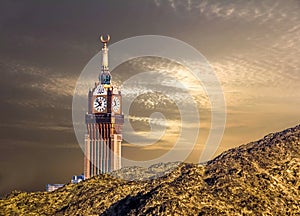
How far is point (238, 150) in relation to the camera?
111 feet

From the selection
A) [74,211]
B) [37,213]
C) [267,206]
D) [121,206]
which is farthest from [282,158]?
[37,213]

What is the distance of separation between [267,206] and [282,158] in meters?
4.94

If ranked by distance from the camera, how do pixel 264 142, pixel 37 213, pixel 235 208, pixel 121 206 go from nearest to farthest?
pixel 235 208
pixel 121 206
pixel 37 213
pixel 264 142

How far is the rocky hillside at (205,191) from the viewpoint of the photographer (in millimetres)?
25656

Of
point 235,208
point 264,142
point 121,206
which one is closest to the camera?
point 235,208

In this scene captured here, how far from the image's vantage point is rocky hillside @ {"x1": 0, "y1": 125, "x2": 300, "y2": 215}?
84.2 feet

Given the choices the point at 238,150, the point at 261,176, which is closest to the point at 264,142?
the point at 238,150

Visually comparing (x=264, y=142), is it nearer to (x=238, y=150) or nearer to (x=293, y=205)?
(x=238, y=150)

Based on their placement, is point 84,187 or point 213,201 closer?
point 213,201

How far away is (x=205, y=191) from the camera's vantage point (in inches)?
1056

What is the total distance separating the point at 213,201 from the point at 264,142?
28.8 ft

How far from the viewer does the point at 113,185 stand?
103 ft

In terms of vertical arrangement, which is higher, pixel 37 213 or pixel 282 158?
Result: pixel 282 158

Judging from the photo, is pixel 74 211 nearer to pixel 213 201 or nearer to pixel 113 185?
pixel 113 185
